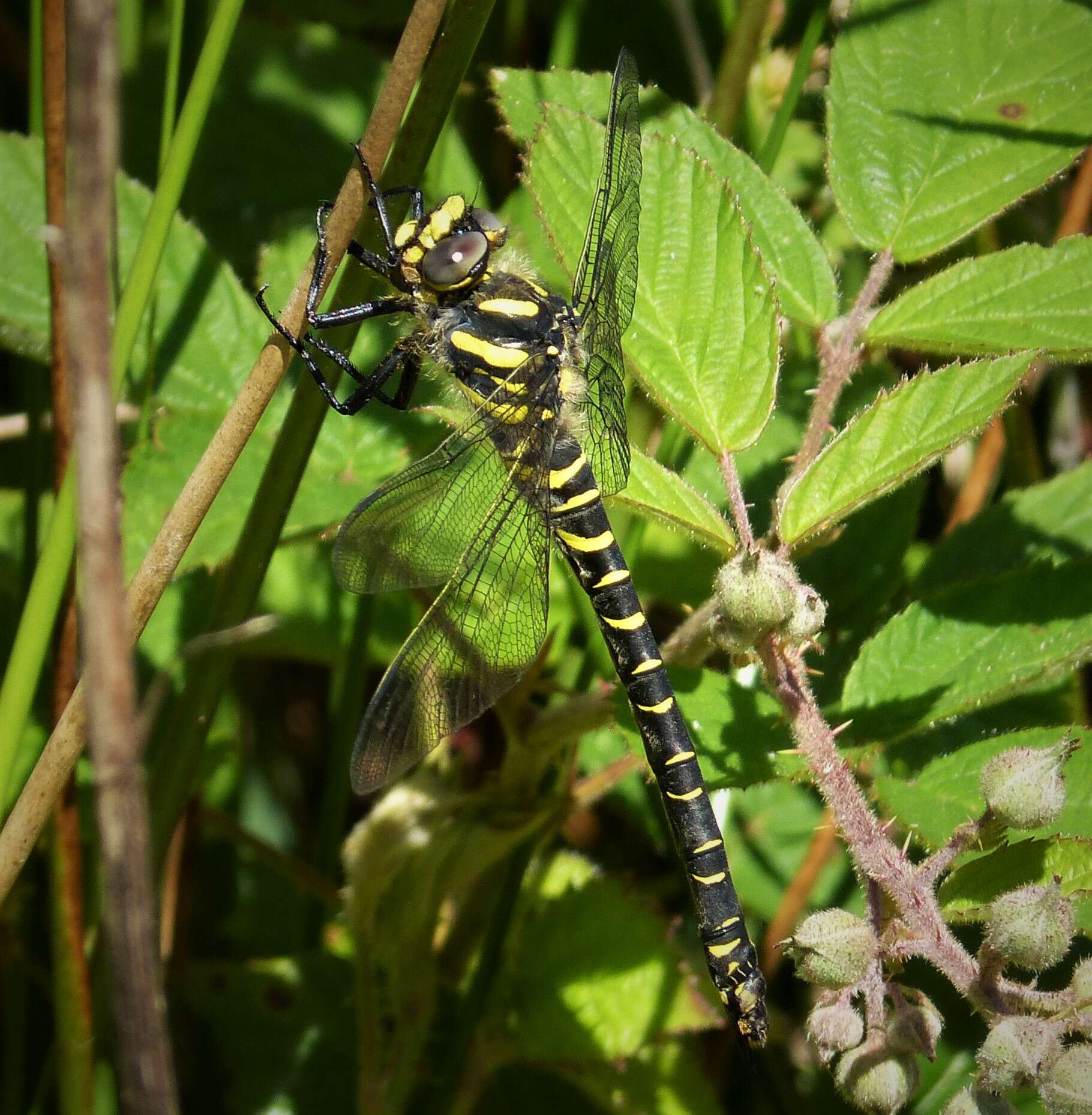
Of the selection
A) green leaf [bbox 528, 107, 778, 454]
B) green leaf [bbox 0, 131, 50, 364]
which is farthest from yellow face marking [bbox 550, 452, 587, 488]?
green leaf [bbox 0, 131, 50, 364]

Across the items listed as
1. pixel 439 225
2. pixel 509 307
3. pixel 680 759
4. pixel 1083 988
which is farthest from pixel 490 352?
pixel 1083 988

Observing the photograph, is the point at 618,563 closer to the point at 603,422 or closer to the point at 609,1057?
the point at 603,422

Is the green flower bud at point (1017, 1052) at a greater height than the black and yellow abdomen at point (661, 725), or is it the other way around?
the black and yellow abdomen at point (661, 725)

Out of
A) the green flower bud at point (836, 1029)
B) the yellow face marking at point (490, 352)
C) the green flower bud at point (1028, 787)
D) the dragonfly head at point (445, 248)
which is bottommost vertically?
the green flower bud at point (836, 1029)

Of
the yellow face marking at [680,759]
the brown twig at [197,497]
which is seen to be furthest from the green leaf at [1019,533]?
the brown twig at [197,497]

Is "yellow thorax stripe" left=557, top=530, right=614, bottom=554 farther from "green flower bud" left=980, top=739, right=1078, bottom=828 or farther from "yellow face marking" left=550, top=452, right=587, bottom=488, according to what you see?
"green flower bud" left=980, top=739, right=1078, bottom=828

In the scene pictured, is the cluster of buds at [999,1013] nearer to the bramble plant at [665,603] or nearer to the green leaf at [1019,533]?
the bramble plant at [665,603]
